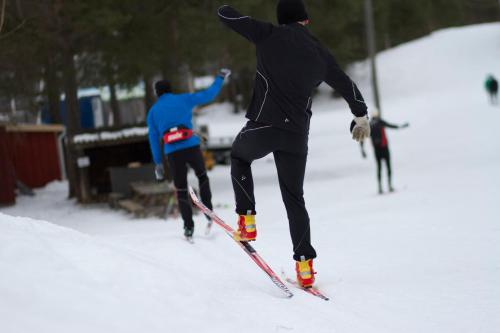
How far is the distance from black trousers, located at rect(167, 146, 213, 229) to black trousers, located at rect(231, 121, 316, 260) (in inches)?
106

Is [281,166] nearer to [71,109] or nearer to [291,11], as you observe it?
[291,11]

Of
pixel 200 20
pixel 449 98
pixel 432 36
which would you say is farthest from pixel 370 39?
pixel 432 36

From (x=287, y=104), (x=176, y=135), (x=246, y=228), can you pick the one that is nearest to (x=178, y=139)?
(x=176, y=135)

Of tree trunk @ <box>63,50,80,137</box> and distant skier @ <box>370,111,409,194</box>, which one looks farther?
tree trunk @ <box>63,50,80,137</box>

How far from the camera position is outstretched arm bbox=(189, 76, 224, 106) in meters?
6.68

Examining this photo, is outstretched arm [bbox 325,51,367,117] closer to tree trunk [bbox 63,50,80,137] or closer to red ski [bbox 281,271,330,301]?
red ski [bbox 281,271,330,301]

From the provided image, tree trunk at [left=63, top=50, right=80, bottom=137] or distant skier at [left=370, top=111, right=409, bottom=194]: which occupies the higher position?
tree trunk at [left=63, top=50, right=80, bottom=137]

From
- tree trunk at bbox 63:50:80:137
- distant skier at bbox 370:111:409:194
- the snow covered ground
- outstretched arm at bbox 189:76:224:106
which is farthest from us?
tree trunk at bbox 63:50:80:137

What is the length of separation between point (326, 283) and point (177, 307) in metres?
1.95

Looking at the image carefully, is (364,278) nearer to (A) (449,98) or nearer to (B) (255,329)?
(B) (255,329)

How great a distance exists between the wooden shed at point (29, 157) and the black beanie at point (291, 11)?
52.4ft

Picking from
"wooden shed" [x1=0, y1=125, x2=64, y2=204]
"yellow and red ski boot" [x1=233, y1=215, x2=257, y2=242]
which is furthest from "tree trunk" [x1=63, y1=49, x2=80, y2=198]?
"yellow and red ski boot" [x1=233, y1=215, x2=257, y2=242]

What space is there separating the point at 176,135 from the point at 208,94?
0.72 metres

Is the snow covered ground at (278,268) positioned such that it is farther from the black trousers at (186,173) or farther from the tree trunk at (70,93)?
the tree trunk at (70,93)
